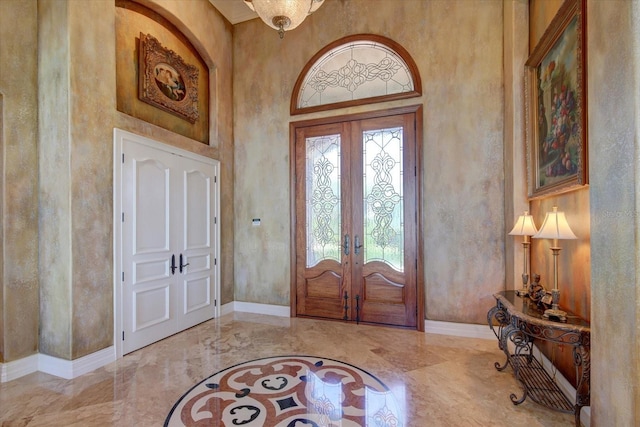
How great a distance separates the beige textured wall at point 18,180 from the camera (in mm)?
2930

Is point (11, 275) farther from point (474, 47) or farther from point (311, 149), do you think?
point (474, 47)

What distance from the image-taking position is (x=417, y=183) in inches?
164

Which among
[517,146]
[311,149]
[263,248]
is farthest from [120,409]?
[517,146]

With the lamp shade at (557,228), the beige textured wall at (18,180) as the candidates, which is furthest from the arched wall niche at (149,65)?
the lamp shade at (557,228)

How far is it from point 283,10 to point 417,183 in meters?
2.56

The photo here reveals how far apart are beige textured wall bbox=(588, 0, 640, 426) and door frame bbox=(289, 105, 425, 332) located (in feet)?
7.32

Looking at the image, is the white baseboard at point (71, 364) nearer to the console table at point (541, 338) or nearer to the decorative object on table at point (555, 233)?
the console table at point (541, 338)

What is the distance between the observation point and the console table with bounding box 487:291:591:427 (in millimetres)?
2137

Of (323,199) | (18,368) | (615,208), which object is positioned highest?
(323,199)

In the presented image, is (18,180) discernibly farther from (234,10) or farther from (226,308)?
(234,10)

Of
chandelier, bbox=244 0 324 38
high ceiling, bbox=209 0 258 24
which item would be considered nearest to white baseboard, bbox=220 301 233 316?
chandelier, bbox=244 0 324 38

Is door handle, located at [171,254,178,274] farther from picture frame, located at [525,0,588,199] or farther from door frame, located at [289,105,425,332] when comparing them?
picture frame, located at [525,0,588,199]

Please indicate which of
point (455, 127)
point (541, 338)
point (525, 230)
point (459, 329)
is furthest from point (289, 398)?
point (455, 127)

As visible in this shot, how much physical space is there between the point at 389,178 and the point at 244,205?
2368mm
